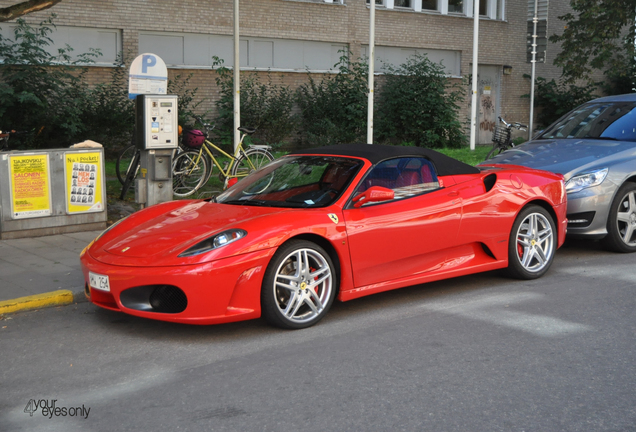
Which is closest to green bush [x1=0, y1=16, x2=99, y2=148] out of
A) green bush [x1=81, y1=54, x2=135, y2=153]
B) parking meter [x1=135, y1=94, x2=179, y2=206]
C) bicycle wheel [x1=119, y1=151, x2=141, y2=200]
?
green bush [x1=81, y1=54, x2=135, y2=153]

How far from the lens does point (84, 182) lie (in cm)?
898

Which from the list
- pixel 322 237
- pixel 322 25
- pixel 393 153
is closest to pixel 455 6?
Answer: pixel 322 25

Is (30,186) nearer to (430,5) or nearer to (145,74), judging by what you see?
(145,74)

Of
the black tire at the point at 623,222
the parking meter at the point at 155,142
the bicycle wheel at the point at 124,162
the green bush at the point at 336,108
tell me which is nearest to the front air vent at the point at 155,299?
the parking meter at the point at 155,142

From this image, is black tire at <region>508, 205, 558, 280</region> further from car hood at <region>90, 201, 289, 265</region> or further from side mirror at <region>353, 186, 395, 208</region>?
car hood at <region>90, 201, 289, 265</region>

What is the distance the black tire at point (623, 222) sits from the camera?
7.90 metres

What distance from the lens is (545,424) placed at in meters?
3.57

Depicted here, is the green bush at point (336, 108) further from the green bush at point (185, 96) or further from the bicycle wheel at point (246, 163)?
the bicycle wheel at point (246, 163)

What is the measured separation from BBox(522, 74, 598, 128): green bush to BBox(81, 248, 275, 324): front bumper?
23.7m

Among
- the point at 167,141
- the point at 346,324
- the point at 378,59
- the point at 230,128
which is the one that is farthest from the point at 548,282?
the point at 378,59

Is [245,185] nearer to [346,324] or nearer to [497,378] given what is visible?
[346,324]

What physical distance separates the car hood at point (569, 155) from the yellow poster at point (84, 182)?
4761mm
